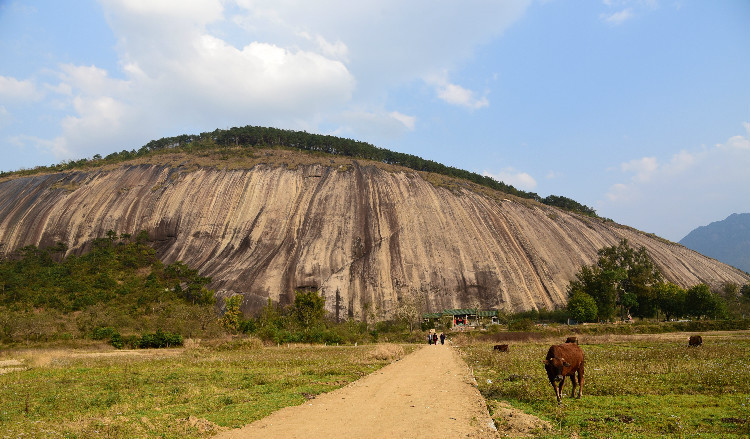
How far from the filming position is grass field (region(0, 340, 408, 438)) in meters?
12.5

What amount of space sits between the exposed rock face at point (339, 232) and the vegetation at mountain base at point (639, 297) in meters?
9.43

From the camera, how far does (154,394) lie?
60.7 ft

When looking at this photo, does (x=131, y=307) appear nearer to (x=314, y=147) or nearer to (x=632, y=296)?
(x=314, y=147)

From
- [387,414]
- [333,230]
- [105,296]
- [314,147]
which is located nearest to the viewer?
[387,414]

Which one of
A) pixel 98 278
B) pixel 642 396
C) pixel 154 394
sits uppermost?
pixel 98 278

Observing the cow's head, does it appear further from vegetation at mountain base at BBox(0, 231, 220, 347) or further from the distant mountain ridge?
the distant mountain ridge

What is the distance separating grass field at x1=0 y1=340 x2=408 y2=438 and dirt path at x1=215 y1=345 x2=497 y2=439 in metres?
1.12

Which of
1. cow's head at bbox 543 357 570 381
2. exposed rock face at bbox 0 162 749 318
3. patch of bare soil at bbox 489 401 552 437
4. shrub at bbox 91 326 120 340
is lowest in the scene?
shrub at bbox 91 326 120 340

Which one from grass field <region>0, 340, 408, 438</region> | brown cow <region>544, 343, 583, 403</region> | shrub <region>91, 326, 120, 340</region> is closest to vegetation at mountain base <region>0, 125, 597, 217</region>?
shrub <region>91, 326, 120, 340</region>

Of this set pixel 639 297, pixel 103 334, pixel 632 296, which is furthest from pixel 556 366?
pixel 639 297

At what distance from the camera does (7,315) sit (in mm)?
59062

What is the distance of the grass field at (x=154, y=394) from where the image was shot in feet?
41.1

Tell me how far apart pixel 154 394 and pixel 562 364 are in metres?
16.6

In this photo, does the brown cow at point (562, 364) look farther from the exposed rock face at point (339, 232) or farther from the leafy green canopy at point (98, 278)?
the leafy green canopy at point (98, 278)
